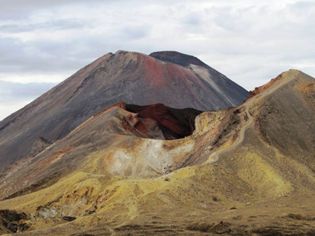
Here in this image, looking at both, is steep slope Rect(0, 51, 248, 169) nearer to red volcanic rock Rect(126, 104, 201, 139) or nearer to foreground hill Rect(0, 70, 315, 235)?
red volcanic rock Rect(126, 104, 201, 139)

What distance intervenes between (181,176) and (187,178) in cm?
123

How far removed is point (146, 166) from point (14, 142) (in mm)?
50475

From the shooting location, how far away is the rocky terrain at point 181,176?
272 feet

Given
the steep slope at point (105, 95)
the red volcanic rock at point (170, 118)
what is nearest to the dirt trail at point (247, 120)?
the red volcanic rock at point (170, 118)

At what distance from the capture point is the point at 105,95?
167000 mm

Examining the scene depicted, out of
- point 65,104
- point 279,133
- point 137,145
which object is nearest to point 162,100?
point 65,104

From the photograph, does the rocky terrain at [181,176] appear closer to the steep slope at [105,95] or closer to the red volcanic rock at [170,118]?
the red volcanic rock at [170,118]

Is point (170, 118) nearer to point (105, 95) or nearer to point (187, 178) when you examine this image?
point (105, 95)

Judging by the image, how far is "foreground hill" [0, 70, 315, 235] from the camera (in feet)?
272

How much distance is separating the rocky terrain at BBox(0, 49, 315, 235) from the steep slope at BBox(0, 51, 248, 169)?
25546 mm

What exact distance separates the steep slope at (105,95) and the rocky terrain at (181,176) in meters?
25.5

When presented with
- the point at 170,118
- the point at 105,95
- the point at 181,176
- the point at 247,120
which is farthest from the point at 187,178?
the point at 105,95

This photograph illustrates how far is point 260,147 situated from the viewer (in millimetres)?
101188

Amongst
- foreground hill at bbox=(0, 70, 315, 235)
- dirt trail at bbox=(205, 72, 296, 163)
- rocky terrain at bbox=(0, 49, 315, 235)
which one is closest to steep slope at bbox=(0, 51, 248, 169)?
rocky terrain at bbox=(0, 49, 315, 235)
